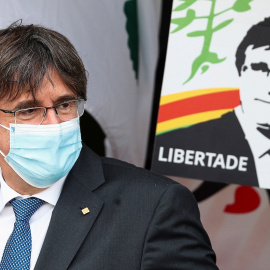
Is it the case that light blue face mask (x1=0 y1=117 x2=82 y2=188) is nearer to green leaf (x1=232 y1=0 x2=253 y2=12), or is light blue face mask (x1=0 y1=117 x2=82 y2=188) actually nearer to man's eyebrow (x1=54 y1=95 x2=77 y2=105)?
man's eyebrow (x1=54 y1=95 x2=77 y2=105)

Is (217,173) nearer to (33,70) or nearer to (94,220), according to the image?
(94,220)

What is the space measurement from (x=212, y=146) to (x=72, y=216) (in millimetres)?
612

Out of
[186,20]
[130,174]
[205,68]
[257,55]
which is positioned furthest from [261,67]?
[130,174]

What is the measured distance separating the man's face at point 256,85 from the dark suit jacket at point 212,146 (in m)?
0.07

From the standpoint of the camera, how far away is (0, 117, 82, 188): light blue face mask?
2695 mm

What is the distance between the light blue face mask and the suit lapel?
0.34 ft

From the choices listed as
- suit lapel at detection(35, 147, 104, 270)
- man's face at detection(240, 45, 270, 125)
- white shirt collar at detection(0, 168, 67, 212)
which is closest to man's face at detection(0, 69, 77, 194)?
white shirt collar at detection(0, 168, 67, 212)

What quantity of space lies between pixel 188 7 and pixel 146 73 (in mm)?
1193

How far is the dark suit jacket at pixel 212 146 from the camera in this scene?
300cm

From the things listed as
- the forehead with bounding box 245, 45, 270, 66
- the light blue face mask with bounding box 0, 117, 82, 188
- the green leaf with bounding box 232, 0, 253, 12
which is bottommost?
the light blue face mask with bounding box 0, 117, 82, 188

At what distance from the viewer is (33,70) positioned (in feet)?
8.79

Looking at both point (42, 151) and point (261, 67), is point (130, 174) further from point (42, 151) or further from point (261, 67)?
point (261, 67)

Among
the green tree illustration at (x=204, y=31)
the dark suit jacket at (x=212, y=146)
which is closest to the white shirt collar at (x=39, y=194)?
the dark suit jacket at (x=212, y=146)

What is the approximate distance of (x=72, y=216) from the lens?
2766 millimetres
